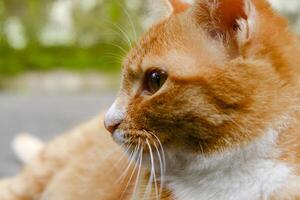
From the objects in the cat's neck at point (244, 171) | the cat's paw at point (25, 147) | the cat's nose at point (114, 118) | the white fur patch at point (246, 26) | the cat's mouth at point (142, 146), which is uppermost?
the cat's paw at point (25, 147)

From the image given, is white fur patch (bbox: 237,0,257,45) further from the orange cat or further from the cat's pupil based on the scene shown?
the cat's pupil

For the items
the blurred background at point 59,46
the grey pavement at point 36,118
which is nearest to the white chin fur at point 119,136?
the grey pavement at point 36,118

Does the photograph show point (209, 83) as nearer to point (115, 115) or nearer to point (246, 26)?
point (246, 26)

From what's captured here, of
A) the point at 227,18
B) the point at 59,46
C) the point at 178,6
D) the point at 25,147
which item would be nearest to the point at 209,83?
the point at 227,18

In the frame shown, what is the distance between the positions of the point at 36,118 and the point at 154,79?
9.19 feet

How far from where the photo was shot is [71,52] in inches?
286

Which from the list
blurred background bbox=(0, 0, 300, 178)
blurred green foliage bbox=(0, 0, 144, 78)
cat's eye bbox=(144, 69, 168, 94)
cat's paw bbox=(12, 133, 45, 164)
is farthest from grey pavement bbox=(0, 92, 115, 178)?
blurred green foliage bbox=(0, 0, 144, 78)

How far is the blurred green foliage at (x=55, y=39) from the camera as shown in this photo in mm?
7039

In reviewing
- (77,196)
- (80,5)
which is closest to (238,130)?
(77,196)

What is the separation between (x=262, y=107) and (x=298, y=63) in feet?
0.54

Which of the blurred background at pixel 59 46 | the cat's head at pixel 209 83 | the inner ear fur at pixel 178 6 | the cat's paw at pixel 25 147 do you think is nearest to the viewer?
the cat's head at pixel 209 83

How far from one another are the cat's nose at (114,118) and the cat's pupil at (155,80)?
0.30 ft

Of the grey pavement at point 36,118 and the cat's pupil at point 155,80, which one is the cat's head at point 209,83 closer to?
the cat's pupil at point 155,80

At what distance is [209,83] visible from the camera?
132cm
